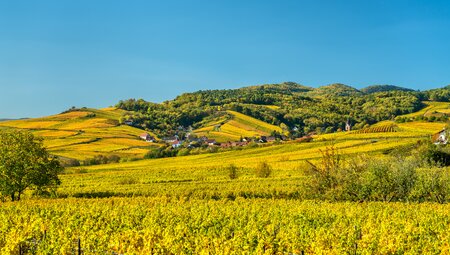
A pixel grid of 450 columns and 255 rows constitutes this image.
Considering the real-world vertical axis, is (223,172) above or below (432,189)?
above

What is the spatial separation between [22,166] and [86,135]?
110530mm

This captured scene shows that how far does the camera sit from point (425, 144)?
8219 centimetres

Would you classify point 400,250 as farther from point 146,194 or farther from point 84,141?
point 84,141

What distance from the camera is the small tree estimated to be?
4125 centimetres

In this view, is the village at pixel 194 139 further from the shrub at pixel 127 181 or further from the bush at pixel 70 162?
the shrub at pixel 127 181

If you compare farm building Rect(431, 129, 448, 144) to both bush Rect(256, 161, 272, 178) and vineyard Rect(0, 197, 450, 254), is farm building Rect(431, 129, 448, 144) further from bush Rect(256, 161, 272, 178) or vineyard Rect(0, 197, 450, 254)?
vineyard Rect(0, 197, 450, 254)

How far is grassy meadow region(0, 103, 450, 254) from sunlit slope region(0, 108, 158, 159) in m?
1.46

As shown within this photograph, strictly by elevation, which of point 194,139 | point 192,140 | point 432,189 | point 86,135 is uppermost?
point 86,135

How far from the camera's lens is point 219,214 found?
2797cm

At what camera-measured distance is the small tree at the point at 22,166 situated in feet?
135

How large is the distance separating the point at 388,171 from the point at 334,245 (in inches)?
1073

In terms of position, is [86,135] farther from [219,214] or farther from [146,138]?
[219,214]

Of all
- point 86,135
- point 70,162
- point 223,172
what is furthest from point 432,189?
point 86,135

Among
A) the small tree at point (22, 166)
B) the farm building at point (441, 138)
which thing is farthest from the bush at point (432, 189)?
the farm building at point (441, 138)
